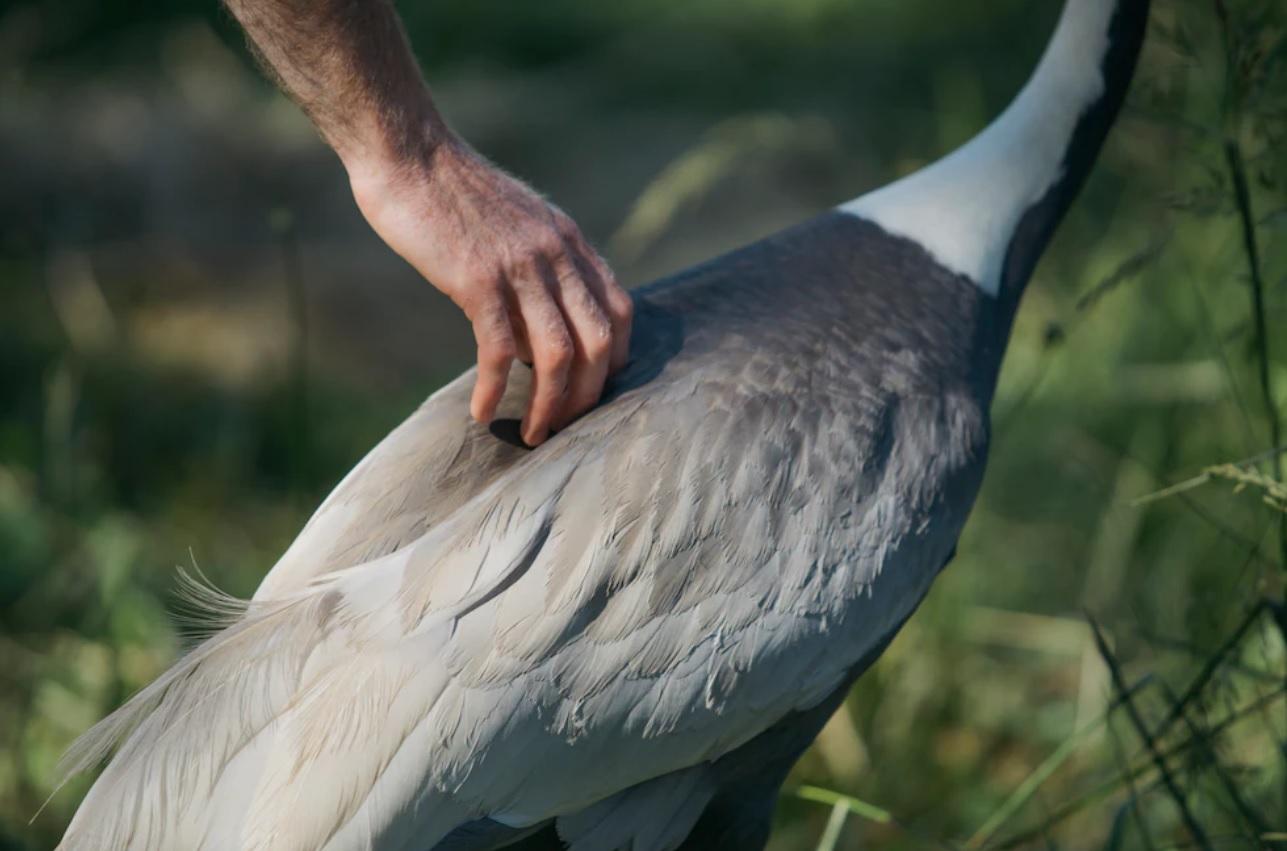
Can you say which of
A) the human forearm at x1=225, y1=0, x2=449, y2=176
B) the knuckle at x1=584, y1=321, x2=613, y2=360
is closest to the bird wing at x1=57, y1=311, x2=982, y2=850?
the knuckle at x1=584, y1=321, x2=613, y2=360

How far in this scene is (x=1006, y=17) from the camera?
5414mm

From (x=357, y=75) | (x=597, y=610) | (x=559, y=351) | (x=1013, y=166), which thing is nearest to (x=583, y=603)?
(x=597, y=610)

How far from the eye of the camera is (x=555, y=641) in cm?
162

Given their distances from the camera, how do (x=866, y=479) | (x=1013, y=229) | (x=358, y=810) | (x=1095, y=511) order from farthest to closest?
(x=1095, y=511)
(x=1013, y=229)
(x=866, y=479)
(x=358, y=810)

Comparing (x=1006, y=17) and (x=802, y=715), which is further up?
(x=802, y=715)

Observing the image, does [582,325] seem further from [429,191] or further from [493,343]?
[429,191]

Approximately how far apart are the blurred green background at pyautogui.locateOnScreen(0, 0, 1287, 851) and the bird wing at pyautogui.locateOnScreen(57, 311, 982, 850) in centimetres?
24

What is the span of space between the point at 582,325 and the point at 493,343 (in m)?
0.11

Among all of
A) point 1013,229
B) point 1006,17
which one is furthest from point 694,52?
point 1013,229

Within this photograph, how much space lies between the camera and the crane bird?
1.59 m

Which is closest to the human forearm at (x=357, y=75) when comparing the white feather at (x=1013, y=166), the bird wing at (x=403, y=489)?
the bird wing at (x=403, y=489)

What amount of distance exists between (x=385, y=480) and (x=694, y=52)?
4.07m

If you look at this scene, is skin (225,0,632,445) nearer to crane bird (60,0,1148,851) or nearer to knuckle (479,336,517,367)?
knuckle (479,336,517,367)

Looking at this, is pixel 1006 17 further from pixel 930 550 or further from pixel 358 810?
pixel 358 810
